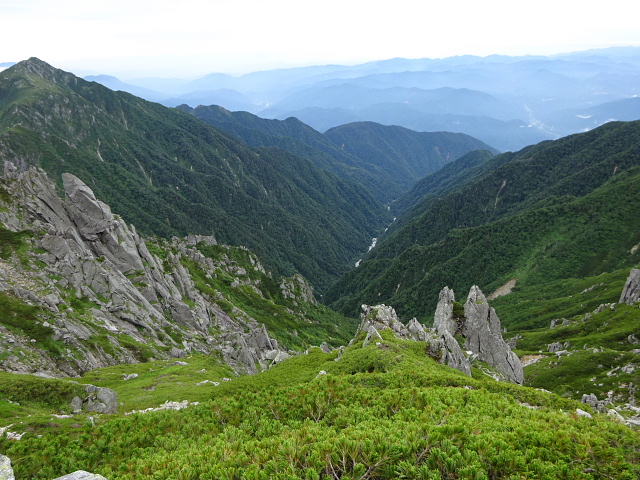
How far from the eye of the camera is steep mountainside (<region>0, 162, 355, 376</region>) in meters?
53.8

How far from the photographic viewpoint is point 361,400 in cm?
2152

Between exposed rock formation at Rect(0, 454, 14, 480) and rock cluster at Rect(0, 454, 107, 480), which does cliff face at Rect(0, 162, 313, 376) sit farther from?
rock cluster at Rect(0, 454, 107, 480)

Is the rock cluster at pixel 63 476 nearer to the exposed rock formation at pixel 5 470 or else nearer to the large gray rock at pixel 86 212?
Answer: the exposed rock formation at pixel 5 470

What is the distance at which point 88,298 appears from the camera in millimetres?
71188

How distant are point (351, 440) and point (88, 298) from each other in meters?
73.6

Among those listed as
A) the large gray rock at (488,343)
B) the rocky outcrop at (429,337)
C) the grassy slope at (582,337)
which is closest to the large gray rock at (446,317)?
the large gray rock at (488,343)

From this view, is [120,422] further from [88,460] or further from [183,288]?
[183,288]

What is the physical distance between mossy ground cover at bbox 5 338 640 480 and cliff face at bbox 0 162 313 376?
122ft

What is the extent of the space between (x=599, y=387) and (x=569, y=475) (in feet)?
211

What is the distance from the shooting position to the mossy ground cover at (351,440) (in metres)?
13.5

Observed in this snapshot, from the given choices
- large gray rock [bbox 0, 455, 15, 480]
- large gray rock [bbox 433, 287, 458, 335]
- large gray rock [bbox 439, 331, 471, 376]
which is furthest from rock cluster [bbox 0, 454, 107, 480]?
large gray rock [bbox 433, 287, 458, 335]

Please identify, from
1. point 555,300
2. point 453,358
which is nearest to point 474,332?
point 453,358

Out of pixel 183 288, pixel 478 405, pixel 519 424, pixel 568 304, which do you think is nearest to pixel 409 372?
pixel 478 405

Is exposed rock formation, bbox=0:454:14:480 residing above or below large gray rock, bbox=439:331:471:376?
above
